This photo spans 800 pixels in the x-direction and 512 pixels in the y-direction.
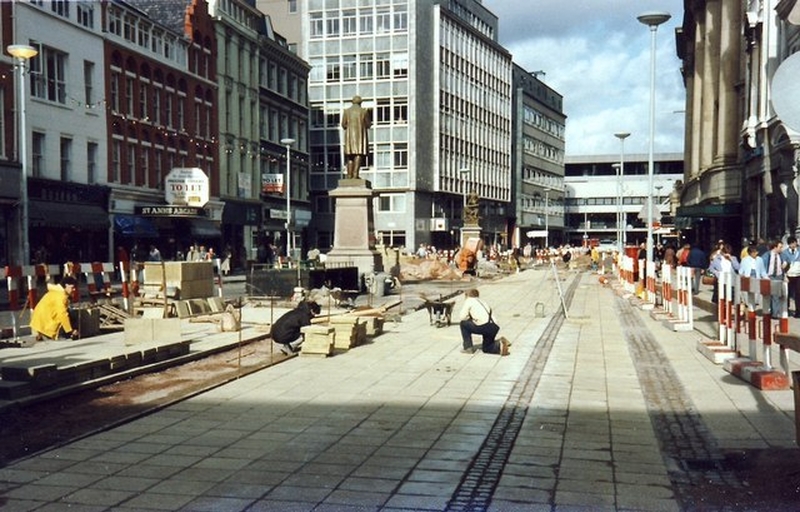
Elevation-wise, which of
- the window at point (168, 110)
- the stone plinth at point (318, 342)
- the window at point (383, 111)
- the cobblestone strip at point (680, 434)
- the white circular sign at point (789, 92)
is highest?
the window at point (383, 111)

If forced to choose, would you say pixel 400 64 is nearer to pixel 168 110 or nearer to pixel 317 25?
pixel 317 25

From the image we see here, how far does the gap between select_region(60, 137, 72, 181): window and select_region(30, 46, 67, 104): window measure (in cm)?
168

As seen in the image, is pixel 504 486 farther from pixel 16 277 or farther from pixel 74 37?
pixel 74 37

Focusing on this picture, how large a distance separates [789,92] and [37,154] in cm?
3472

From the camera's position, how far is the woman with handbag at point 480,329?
1405 centimetres

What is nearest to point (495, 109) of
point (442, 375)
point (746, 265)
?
point (746, 265)

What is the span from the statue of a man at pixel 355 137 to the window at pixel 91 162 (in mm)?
16037

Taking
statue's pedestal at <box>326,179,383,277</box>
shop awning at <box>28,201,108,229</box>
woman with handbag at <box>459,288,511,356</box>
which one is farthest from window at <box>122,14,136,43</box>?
woman with handbag at <box>459,288,511,356</box>

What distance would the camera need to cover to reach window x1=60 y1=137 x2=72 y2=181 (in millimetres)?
37531

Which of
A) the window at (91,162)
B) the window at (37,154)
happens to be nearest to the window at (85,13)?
the window at (91,162)

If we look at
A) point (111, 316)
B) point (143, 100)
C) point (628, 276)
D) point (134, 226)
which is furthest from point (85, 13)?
point (628, 276)

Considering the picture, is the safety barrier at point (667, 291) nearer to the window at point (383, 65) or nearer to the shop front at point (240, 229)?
the shop front at point (240, 229)

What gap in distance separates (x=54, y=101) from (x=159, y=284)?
19283 millimetres

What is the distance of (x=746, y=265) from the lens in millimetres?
19641
